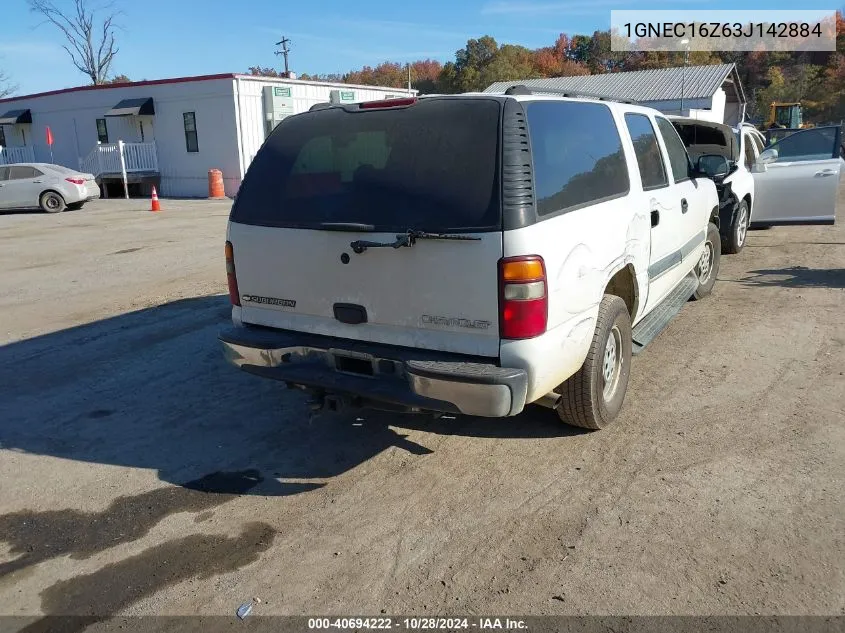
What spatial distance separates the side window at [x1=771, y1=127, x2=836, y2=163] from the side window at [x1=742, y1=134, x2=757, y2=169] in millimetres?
486

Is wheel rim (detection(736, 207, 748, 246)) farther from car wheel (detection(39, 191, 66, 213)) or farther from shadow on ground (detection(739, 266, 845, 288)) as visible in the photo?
car wheel (detection(39, 191, 66, 213))

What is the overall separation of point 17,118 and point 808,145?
31.7 metres

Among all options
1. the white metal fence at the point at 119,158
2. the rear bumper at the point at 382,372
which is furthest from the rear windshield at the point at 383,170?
the white metal fence at the point at 119,158

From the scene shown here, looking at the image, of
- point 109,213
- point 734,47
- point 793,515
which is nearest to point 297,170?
point 793,515

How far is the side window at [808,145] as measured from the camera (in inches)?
408

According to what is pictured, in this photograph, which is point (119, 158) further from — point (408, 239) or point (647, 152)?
point (408, 239)

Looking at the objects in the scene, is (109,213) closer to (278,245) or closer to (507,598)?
(278,245)

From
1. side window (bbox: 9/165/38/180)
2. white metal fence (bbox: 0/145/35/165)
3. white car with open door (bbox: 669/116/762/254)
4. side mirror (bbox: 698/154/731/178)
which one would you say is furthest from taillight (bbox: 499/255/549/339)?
white metal fence (bbox: 0/145/35/165)

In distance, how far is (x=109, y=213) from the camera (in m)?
20.1

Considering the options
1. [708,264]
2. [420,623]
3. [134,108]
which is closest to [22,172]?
[134,108]

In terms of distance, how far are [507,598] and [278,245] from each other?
2.25 meters

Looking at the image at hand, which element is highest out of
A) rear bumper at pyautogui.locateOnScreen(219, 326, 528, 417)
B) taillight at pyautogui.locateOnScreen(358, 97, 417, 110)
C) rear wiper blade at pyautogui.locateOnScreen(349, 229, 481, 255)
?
taillight at pyautogui.locateOnScreen(358, 97, 417, 110)

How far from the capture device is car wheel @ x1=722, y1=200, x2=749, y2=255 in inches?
368

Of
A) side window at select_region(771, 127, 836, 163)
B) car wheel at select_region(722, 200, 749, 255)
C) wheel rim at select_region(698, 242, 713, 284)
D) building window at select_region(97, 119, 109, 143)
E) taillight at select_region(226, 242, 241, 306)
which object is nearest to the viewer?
taillight at select_region(226, 242, 241, 306)
